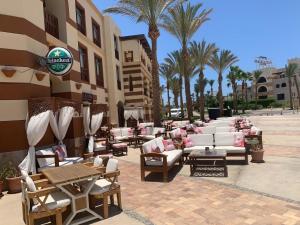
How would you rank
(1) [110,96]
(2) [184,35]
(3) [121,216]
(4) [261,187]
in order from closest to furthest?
(3) [121,216], (4) [261,187], (1) [110,96], (2) [184,35]

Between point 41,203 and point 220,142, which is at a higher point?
point 220,142

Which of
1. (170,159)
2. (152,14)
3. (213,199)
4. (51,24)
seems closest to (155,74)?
(152,14)

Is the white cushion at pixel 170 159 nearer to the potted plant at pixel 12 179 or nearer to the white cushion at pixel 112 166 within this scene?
the white cushion at pixel 112 166

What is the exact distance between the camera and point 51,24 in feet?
45.1

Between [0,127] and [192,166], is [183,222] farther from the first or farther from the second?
[0,127]

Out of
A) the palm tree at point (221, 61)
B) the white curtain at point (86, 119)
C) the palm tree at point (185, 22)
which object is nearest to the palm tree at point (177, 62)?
the palm tree at point (221, 61)

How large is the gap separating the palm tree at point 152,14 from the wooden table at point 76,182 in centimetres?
1384

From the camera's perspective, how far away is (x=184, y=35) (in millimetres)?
26484

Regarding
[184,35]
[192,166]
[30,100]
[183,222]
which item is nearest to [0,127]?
[30,100]

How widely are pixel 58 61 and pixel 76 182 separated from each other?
666 cm

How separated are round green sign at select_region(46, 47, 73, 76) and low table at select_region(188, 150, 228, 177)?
6.02 m

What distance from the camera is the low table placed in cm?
909

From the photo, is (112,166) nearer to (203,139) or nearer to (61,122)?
(61,122)

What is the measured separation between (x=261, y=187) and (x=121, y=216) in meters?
3.68
